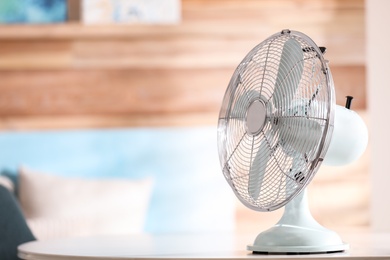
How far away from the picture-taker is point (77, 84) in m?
3.47

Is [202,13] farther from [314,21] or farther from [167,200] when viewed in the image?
[167,200]

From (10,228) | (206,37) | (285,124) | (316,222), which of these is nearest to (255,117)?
(285,124)

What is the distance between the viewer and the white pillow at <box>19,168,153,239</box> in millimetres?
3158

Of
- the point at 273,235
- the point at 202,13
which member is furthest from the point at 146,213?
the point at 273,235

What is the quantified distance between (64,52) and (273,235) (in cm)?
229

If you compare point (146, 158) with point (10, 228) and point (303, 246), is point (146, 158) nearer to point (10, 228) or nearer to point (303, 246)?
point (10, 228)

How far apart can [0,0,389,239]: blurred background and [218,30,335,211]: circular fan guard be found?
1929mm

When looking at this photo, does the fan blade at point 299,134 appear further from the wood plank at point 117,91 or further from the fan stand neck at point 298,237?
the wood plank at point 117,91

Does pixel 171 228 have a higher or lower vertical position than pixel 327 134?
lower

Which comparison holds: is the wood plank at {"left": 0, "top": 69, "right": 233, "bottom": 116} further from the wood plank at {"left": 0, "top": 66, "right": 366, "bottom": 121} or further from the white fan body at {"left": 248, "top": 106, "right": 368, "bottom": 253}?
the white fan body at {"left": 248, "top": 106, "right": 368, "bottom": 253}

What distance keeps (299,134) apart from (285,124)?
35mm

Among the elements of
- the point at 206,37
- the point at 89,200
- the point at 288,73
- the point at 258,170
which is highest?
the point at 206,37

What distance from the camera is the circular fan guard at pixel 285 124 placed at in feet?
4.31

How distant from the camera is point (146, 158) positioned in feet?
11.2
